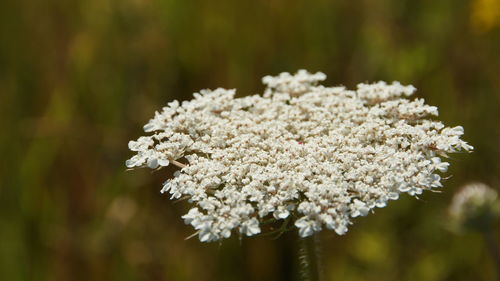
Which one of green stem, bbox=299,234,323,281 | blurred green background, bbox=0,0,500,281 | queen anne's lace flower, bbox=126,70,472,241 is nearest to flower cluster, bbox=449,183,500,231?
blurred green background, bbox=0,0,500,281

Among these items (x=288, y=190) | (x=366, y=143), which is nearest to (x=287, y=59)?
(x=366, y=143)

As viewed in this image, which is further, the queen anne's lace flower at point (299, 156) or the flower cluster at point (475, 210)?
the flower cluster at point (475, 210)

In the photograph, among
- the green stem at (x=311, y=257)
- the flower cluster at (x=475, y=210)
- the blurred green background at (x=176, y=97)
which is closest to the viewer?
the green stem at (x=311, y=257)

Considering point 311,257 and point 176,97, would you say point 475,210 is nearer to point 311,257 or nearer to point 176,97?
point 311,257

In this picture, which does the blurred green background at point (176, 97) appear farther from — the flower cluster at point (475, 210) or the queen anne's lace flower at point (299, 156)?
the queen anne's lace flower at point (299, 156)

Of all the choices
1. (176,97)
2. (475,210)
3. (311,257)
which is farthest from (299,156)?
(176,97)

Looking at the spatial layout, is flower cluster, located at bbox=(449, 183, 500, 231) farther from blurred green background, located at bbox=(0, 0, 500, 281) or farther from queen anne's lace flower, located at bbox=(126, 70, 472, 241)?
queen anne's lace flower, located at bbox=(126, 70, 472, 241)

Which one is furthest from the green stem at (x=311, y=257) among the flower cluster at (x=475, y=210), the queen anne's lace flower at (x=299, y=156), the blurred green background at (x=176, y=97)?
the blurred green background at (x=176, y=97)
